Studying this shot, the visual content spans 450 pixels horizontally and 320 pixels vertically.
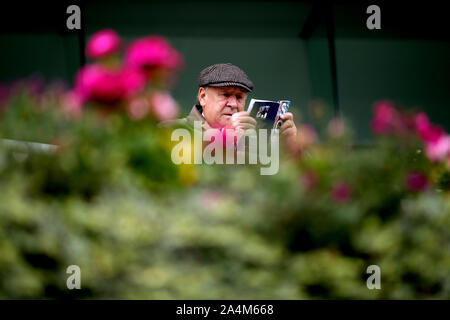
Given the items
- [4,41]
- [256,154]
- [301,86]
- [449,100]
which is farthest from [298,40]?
[256,154]

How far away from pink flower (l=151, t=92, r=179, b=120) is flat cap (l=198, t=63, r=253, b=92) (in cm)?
131

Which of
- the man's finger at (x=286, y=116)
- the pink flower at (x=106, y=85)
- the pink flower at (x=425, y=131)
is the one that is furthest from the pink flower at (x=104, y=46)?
the man's finger at (x=286, y=116)

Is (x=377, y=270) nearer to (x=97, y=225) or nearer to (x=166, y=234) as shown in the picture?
(x=166, y=234)

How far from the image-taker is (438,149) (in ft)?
4.43

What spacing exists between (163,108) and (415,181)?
586 millimetres

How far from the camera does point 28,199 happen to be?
39.8 inches

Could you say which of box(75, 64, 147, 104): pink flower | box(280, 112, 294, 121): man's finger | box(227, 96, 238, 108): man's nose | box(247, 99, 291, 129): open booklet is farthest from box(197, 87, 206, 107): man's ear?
box(75, 64, 147, 104): pink flower

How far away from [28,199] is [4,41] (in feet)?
14.0

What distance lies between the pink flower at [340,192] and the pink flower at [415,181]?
0.15m

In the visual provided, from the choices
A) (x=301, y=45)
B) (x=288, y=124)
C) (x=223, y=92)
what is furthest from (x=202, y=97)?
(x=301, y=45)

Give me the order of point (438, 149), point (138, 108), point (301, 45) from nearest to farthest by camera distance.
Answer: point (138, 108)
point (438, 149)
point (301, 45)

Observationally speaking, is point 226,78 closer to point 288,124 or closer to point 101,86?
point 288,124

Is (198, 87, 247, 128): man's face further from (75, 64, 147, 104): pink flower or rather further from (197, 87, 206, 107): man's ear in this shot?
(75, 64, 147, 104): pink flower

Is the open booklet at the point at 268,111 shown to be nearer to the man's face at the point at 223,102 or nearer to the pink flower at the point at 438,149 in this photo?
the man's face at the point at 223,102
